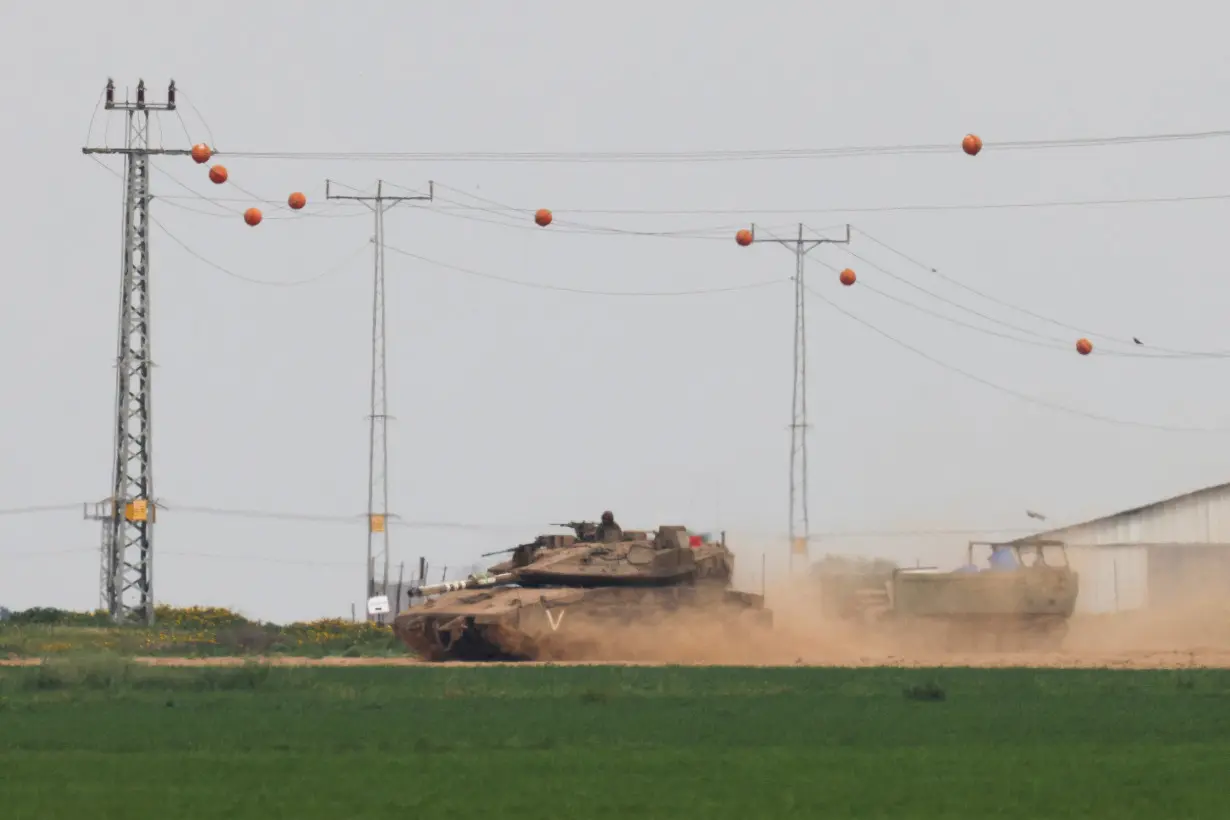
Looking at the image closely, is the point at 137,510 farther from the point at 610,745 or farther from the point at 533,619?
the point at 610,745

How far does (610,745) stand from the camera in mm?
27609

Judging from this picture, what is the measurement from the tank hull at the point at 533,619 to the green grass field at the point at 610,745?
9.14m

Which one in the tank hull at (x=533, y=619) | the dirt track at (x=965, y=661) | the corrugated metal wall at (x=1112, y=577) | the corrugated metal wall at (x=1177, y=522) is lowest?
the dirt track at (x=965, y=661)

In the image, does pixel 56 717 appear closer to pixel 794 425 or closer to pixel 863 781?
pixel 863 781

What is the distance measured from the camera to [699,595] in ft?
184

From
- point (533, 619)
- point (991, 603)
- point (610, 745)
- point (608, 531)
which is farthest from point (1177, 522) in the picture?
point (610, 745)

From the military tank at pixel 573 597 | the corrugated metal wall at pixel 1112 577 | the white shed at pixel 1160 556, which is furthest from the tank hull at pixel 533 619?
the corrugated metal wall at pixel 1112 577

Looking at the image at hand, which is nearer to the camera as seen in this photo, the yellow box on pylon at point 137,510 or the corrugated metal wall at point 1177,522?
the yellow box on pylon at point 137,510

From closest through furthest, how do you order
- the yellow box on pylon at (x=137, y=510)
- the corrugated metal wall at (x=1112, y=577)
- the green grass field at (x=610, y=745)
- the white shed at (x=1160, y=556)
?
1. the green grass field at (x=610, y=745)
2. the yellow box on pylon at (x=137, y=510)
3. the white shed at (x=1160, y=556)
4. the corrugated metal wall at (x=1112, y=577)

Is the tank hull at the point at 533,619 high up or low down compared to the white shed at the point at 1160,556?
down

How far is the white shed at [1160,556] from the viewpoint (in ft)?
262

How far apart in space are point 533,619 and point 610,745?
83.5 ft

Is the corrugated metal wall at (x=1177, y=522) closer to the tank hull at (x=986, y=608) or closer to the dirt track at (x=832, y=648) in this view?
the dirt track at (x=832, y=648)

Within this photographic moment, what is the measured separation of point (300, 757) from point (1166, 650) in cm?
3791
